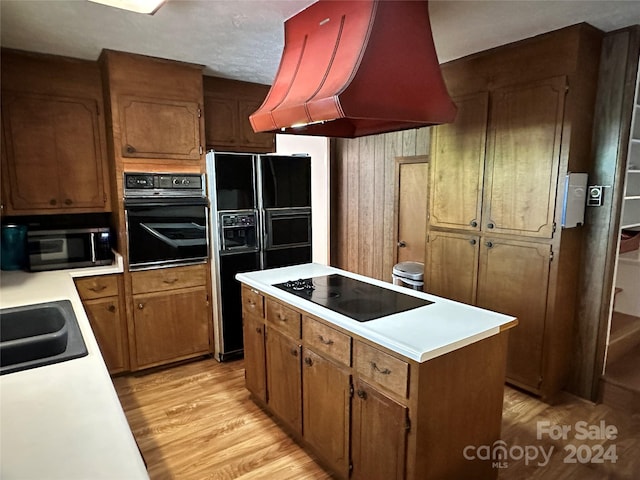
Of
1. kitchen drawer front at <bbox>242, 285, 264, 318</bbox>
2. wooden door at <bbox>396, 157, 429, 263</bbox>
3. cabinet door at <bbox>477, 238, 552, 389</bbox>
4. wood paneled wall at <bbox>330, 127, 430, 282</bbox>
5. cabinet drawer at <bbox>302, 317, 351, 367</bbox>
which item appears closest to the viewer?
cabinet drawer at <bbox>302, 317, 351, 367</bbox>

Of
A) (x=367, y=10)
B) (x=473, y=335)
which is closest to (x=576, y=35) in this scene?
(x=367, y=10)

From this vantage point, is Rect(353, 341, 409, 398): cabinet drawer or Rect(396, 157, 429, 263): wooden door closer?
Rect(353, 341, 409, 398): cabinet drawer

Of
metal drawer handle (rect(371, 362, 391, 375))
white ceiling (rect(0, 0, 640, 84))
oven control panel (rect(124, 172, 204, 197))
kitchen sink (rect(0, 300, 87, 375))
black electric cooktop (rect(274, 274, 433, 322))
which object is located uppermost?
white ceiling (rect(0, 0, 640, 84))

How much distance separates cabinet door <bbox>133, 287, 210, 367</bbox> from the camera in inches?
121

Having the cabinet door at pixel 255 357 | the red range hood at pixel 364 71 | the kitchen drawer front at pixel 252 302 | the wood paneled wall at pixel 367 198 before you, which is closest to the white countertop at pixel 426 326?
the kitchen drawer front at pixel 252 302

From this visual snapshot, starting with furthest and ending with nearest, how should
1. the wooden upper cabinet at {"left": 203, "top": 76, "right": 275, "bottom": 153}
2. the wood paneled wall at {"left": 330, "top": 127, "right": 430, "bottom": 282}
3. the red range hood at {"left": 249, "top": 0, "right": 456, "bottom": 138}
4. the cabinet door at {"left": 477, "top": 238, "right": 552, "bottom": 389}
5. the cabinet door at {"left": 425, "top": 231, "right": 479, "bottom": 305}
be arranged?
1. the wood paneled wall at {"left": 330, "top": 127, "right": 430, "bottom": 282}
2. the wooden upper cabinet at {"left": 203, "top": 76, "right": 275, "bottom": 153}
3. the cabinet door at {"left": 425, "top": 231, "right": 479, "bottom": 305}
4. the cabinet door at {"left": 477, "top": 238, "right": 552, "bottom": 389}
5. the red range hood at {"left": 249, "top": 0, "right": 456, "bottom": 138}

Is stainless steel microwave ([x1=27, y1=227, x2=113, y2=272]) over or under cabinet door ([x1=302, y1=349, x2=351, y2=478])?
over

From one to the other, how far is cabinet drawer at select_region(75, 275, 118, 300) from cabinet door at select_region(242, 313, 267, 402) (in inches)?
44.0

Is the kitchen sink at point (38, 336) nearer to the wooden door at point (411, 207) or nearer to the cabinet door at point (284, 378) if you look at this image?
the cabinet door at point (284, 378)

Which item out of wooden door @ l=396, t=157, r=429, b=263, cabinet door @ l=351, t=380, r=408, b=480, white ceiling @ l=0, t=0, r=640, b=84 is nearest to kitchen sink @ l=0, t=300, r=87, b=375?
cabinet door @ l=351, t=380, r=408, b=480

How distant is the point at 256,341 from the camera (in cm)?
249

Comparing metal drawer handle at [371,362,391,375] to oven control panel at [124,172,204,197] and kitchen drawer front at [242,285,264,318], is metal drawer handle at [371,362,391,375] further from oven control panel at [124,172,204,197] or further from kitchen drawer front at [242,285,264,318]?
oven control panel at [124,172,204,197]

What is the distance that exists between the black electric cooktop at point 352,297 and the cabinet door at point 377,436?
0.33 meters

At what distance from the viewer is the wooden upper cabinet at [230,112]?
343 centimetres
